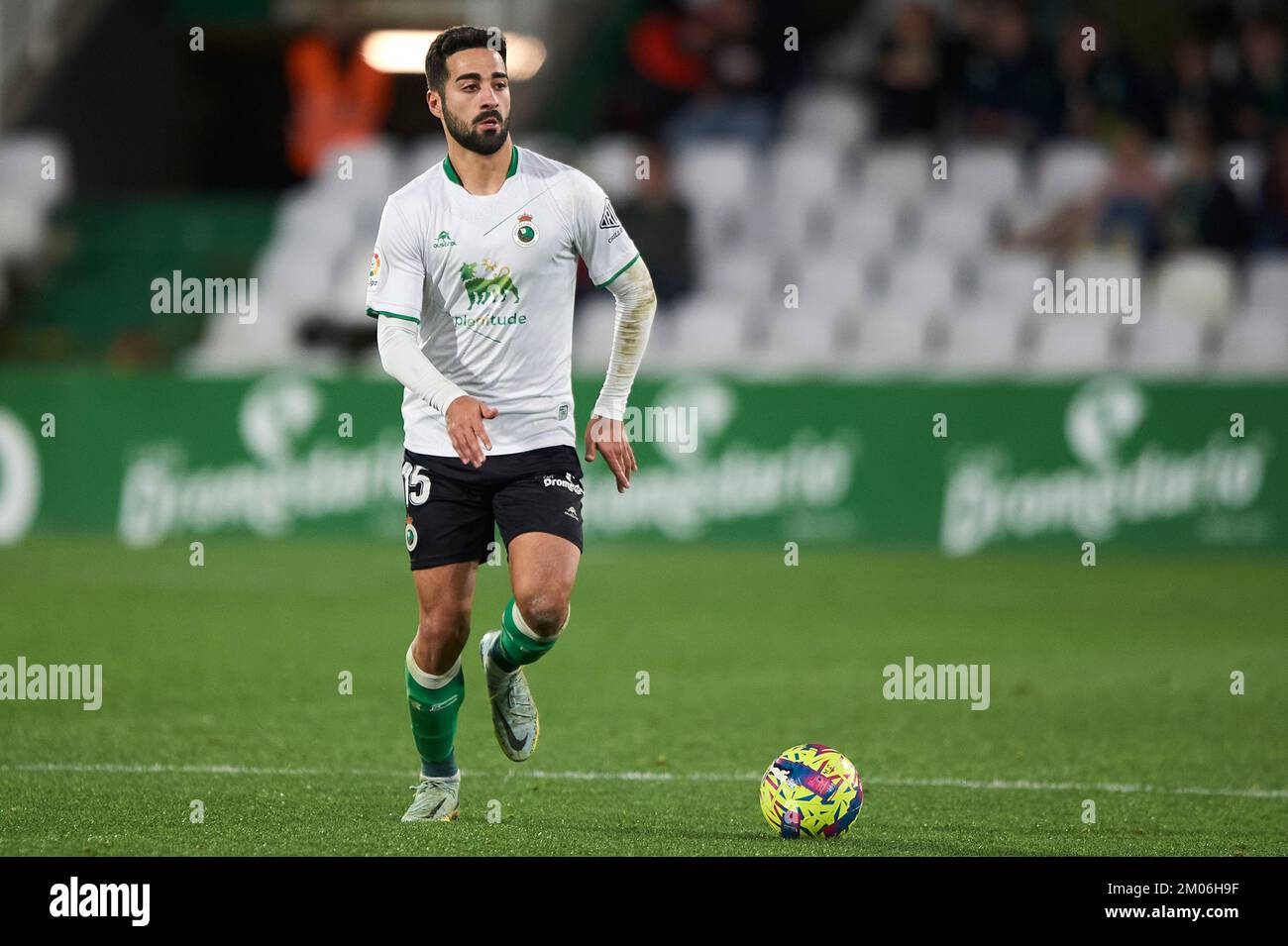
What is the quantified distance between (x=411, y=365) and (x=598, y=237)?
823 mm

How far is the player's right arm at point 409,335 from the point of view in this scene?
6.25 meters

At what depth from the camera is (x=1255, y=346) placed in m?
17.3

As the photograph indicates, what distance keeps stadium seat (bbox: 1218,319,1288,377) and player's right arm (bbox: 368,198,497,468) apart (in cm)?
1167

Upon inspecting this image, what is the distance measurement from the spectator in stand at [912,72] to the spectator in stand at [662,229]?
2.42 meters

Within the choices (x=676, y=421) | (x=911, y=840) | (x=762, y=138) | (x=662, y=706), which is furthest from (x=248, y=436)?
(x=911, y=840)

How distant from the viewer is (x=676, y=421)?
15906 millimetres

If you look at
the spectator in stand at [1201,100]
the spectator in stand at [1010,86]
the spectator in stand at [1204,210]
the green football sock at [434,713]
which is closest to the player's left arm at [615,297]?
the green football sock at [434,713]

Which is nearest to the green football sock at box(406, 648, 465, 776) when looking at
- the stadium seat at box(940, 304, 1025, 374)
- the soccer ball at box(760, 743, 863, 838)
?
the soccer ball at box(760, 743, 863, 838)

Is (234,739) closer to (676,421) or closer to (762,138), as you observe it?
(676,421)

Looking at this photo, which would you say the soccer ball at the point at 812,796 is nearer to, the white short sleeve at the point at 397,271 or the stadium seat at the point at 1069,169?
the white short sleeve at the point at 397,271

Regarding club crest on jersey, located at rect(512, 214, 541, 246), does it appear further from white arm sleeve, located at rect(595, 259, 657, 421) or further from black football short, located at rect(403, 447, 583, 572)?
black football short, located at rect(403, 447, 583, 572)

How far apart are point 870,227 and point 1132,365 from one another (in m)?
3.26

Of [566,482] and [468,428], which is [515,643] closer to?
[566,482]

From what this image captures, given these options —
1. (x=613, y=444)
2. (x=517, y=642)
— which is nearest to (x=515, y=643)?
(x=517, y=642)
